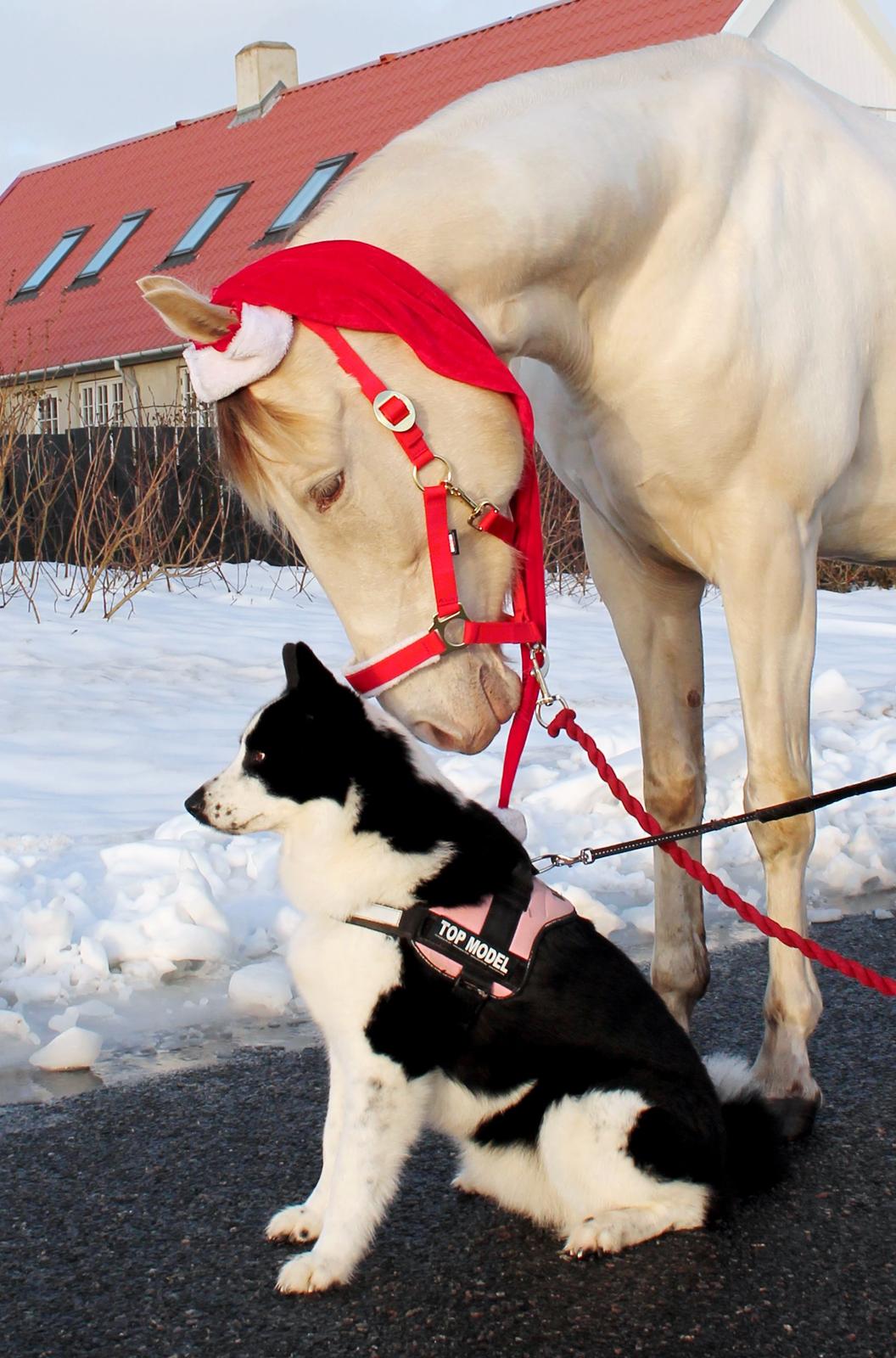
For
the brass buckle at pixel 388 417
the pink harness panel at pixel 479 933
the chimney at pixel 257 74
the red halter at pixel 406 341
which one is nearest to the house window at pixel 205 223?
the chimney at pixel 257 74

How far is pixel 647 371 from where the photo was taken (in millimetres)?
3158

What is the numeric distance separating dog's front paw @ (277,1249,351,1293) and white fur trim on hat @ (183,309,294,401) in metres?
1.51

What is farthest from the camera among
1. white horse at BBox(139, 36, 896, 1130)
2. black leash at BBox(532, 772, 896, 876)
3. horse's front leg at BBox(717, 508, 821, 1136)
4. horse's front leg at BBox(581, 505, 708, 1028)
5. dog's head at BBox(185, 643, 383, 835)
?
horse's front leg at BBox(581, 505, 708, 1028)

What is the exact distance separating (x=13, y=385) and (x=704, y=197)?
7039 mm

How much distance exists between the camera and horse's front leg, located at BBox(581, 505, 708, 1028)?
12.2ft

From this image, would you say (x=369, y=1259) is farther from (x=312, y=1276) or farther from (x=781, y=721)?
(x=781, y=721)

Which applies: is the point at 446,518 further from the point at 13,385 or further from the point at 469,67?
the point at 469,67

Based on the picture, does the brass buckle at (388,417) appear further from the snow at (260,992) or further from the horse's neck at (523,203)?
the snow at (260,992)

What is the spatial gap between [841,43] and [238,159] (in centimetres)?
1006

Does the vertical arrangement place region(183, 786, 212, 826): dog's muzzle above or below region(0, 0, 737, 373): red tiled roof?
below

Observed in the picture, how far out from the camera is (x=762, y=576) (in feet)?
10.5

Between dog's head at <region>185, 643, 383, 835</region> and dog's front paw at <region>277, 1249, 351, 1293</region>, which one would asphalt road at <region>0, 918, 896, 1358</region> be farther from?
dog's head at <region>185, 643, 383, 835</region>

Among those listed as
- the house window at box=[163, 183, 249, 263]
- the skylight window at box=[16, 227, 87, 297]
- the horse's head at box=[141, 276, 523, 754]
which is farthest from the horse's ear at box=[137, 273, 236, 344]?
the skylight window at box=[16, 227, 87, 297]

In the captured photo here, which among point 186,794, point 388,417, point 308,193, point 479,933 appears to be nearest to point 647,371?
point 388,417
